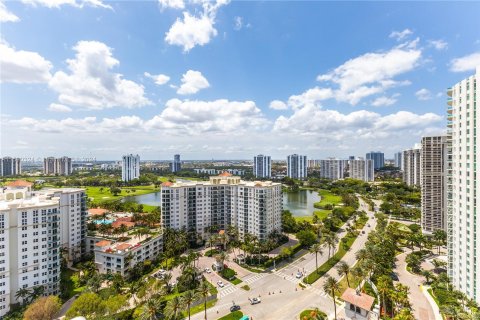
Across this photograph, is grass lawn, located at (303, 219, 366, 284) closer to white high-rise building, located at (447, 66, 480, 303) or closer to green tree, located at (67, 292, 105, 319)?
white high-rise building, located at (447, 66, 480, 303)

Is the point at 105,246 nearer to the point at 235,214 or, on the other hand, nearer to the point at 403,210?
the point at 235,214

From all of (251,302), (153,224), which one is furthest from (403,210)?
(153,224)

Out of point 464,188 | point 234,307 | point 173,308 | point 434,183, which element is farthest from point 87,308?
point 434,183

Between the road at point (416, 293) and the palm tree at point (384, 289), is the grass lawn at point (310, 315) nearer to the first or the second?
the palm tree at point (384, 289)

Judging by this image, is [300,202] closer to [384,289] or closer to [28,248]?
[384,289]

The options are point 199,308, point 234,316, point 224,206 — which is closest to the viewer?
point 234,316

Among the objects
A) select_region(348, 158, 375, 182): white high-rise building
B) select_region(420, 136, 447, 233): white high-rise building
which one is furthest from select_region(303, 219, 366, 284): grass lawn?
select_region(348, 158, 375, 182): white high-rise building
